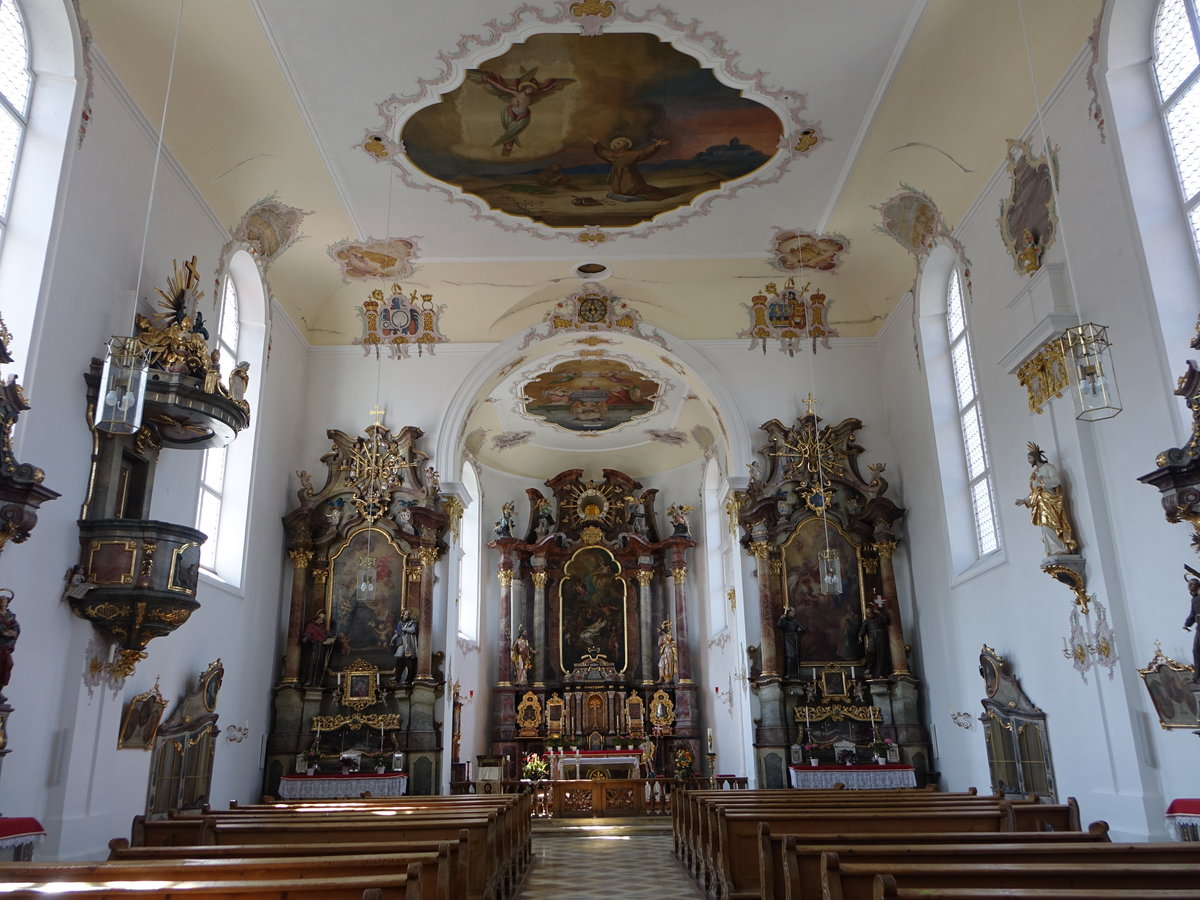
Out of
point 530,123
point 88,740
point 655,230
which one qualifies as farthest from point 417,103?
point 88,740

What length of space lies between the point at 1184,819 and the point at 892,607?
694cm

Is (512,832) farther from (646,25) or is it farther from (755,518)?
(646,25)

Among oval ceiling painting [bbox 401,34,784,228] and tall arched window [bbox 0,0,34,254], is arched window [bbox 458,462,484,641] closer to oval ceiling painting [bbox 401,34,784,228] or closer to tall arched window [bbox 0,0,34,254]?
oval ceiling painting [bbox 401,34,784,228]

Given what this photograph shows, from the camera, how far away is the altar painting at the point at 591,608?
22.8m

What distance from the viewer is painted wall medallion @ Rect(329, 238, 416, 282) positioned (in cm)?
1452

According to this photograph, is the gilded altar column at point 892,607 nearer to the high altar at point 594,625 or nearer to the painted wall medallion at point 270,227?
the high altar at point 594,625

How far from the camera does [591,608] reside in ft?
75.9

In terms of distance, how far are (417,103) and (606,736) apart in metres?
14.4

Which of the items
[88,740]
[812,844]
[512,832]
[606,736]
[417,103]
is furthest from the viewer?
[606,736]

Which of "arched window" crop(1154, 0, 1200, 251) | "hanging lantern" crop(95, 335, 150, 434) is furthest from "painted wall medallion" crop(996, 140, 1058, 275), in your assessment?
"hanging lantern" crop(95, 335, 150, 434)

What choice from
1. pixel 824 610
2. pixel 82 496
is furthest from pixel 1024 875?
pixel 824 610

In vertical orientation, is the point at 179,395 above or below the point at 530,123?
below

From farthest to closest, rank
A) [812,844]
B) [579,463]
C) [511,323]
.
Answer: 1. [579,463]
2. [511,323]
3. [812,844]

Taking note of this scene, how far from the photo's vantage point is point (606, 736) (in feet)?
69.2
